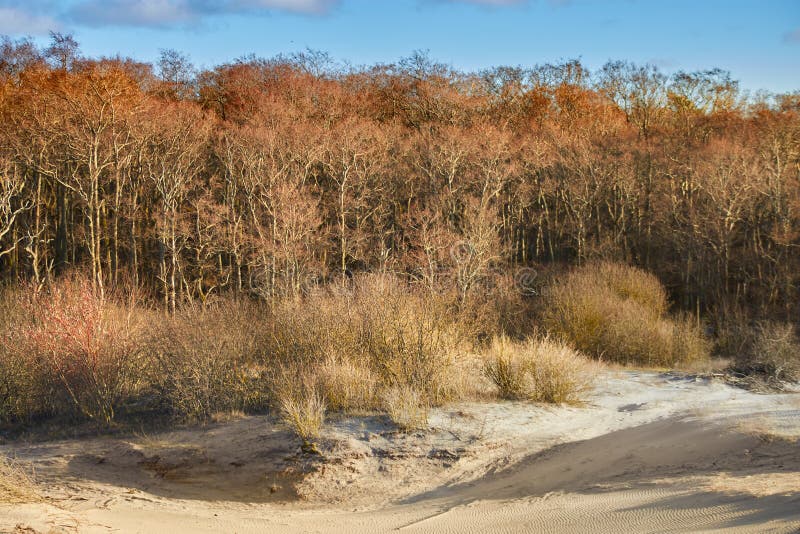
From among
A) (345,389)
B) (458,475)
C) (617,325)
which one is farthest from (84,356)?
(617,325)

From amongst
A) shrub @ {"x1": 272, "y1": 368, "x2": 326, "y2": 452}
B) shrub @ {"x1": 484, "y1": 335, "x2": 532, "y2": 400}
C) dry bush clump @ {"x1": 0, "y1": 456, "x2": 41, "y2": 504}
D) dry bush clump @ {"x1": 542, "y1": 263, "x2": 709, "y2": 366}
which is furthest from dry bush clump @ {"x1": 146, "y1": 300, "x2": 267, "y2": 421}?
dry bush clump @ {"x1": 542, "y1": 263, "x2": 709, "y2": 366}

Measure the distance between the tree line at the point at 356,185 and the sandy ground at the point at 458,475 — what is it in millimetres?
21760

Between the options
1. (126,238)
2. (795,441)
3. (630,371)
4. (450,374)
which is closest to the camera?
(795,441)

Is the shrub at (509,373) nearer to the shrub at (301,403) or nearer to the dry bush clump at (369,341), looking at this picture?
the dry bush clump at (369,341)

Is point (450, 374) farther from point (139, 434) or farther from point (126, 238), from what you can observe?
point (126, 238)

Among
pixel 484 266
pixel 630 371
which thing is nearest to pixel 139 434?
pixel 630 371

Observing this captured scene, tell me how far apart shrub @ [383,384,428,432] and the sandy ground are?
29 cm

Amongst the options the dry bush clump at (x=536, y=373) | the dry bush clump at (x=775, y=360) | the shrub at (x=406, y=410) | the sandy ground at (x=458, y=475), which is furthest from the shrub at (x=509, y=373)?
the dry bush clump at (x=775, y=360)

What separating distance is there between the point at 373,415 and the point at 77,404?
8.24 metres

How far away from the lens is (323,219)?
5134 centimetres

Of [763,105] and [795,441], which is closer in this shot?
[795,441]

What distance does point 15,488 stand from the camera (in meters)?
11.8

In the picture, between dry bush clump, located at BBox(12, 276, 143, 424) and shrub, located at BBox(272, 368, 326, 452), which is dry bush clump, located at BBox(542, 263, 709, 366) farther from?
dry bush clump, located at BBox(12, 276, 143, 424)

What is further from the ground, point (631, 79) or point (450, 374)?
point (631, 79)
